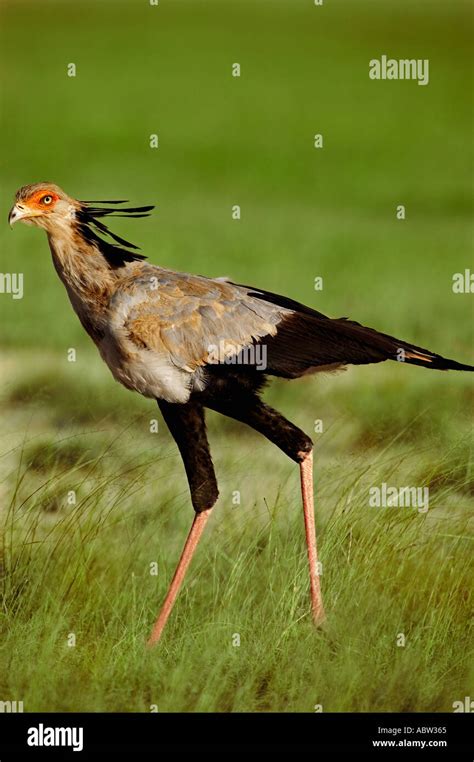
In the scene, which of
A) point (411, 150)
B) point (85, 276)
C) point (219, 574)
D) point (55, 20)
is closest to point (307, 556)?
point (219, 574)

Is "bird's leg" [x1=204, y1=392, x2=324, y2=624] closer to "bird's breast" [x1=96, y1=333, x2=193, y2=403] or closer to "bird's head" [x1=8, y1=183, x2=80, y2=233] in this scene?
"bird's breast" [x1=96, y1=333, x2=193, y2=403]

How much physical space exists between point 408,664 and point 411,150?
12.5 meters

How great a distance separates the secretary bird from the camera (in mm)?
4422

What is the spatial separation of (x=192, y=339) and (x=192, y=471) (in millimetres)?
482

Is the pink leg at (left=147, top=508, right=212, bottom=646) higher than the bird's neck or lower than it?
lower

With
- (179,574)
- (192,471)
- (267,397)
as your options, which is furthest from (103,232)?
(267,397)

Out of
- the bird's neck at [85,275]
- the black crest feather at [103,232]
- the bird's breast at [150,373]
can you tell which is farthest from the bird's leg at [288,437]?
the black crest feather at [103,232]

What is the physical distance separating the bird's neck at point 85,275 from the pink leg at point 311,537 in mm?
874

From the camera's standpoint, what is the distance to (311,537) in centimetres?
457

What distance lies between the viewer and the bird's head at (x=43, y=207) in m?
4.50

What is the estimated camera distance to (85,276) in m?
4.53

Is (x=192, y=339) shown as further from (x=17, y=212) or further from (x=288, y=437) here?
(x=17, y=212)

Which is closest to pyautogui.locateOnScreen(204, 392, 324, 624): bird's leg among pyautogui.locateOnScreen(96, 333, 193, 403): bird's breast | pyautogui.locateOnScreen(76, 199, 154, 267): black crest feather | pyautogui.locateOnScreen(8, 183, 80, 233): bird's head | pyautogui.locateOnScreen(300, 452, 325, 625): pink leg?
pyautogui.locateOnScreen(300, 452, 325, 625): pink leg
